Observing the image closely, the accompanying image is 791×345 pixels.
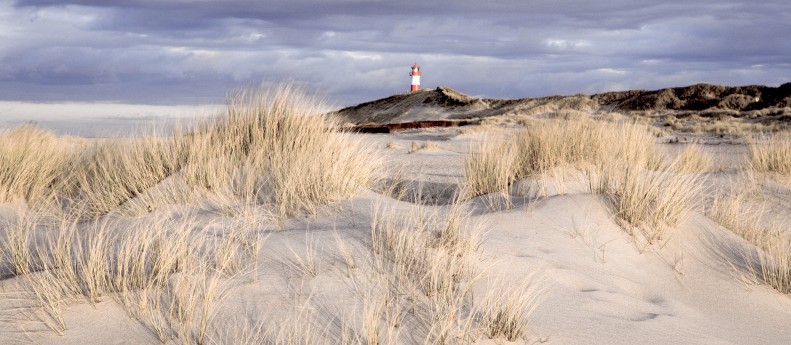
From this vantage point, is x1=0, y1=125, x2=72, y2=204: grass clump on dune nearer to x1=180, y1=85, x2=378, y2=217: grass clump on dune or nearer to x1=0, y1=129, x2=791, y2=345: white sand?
x1=180, y1=85, x2=378, y2=217: grass clump on dune

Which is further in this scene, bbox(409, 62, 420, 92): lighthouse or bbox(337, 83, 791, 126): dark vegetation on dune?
bbox(409, 62, 420, 92): lighthouse

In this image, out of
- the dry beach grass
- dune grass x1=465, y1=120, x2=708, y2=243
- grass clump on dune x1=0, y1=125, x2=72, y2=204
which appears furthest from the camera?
grass clump on dune x1=0, y1=125, x2=72, y2=204

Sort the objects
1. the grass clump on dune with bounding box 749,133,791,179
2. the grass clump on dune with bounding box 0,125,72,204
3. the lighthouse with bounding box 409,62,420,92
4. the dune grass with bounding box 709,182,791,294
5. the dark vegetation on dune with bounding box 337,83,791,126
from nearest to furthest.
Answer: the dune grass with bounding box 709,182,791,294 < the grass clump on dune with bounding box 0,125,72,204 < the grass clump on dune with bounding box 749,133,791,179 < the dark vegetation on dune with bounding box 337,83,791,126 < the lighthouse with bounding box 409,62,420,92

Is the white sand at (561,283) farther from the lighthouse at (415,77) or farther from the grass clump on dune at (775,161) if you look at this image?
the lighthouse at (415,77)

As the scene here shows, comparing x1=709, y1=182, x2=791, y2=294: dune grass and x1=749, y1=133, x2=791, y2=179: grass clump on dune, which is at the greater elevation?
x1=749, y1=133, x2=791, y2=179: grass clump on dune

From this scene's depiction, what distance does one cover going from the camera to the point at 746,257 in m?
4.88

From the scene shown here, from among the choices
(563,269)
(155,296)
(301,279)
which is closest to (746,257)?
(563,269)

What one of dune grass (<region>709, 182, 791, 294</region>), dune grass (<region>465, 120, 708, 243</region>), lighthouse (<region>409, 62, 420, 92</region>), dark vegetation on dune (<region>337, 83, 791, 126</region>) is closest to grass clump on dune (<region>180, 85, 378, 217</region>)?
dune grass (<region>465, 120, 708, 243</region>)

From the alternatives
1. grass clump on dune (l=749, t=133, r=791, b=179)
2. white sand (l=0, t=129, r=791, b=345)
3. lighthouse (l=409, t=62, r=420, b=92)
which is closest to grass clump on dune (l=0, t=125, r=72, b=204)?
white sand (l=0, t=129, r=791, b=345)

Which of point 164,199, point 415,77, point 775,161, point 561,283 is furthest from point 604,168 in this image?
point 415,77

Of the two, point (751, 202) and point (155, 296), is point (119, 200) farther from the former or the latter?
point (751, 202)

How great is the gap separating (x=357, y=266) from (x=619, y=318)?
1338 mm

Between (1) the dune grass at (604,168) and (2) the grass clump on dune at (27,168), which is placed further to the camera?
(2) the grass clump on dune at (27,168)

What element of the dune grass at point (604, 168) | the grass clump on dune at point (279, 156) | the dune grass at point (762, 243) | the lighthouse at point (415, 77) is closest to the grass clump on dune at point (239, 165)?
the grass clump on dune at point (279, 156)
